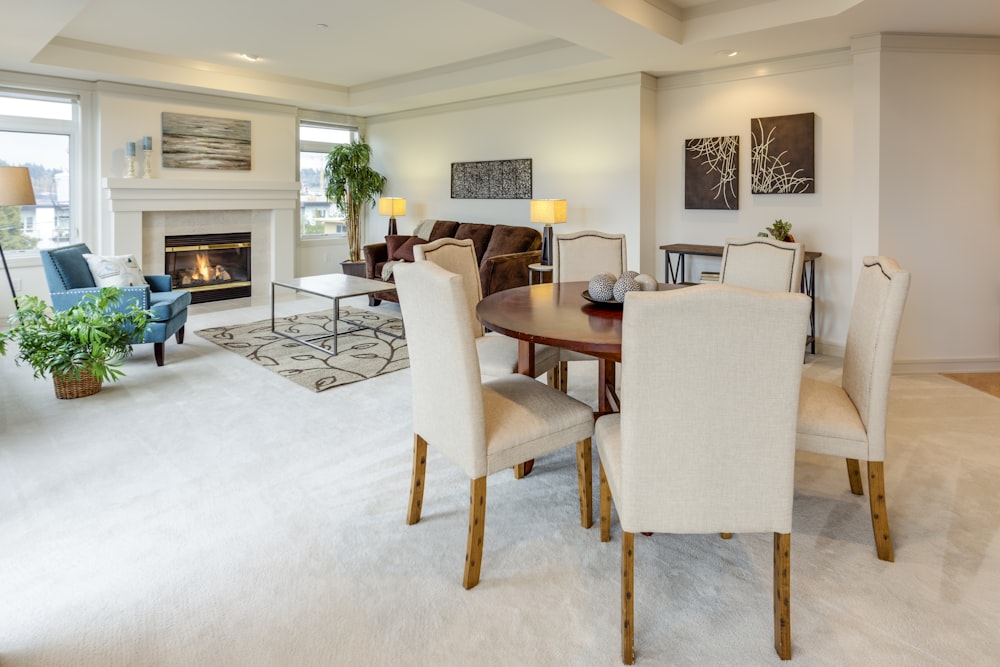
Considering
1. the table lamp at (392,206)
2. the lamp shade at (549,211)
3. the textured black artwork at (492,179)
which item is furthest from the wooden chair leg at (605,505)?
the table lamp at (392,206)

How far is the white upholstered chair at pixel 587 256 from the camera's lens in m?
3.67

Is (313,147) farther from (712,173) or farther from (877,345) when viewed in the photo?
(877,345)

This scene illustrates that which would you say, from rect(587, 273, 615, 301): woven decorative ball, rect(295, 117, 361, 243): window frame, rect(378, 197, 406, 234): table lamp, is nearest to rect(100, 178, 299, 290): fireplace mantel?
rect(295, 117, 361, 243): window frame

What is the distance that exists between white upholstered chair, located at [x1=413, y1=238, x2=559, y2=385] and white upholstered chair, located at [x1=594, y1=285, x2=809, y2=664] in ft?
3.83

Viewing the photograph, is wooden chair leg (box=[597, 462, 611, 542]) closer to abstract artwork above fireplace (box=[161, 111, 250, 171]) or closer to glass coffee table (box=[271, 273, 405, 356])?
glass coffee table (box=[271, 273, 405, 356])

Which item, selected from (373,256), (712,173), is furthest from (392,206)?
(712,173)

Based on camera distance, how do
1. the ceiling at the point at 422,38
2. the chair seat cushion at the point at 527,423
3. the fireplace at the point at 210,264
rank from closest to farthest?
1. the chair seat cushion at the point at 527,423
2. the ceiling at the point at 422,38
3. the fireplace at the point at 210,264

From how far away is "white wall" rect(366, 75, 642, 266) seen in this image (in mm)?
5652

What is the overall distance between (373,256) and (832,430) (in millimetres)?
5621

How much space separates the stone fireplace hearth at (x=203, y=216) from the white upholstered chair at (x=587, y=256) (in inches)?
188

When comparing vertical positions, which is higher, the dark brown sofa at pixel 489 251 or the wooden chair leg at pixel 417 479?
the dark brown sofa at pixel 489 251

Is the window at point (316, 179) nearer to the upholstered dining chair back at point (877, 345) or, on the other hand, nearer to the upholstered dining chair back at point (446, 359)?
the upholstered dining chair back at point (446, 359)

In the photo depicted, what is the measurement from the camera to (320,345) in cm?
505

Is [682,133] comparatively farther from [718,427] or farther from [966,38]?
[718,427]
